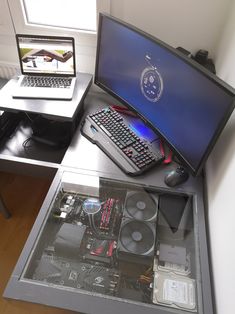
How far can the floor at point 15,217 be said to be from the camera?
61.6 inches

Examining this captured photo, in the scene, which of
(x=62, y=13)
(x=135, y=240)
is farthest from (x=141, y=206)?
(x=62, y=13)

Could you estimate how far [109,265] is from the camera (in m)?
1.04

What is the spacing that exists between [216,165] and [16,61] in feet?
4.37

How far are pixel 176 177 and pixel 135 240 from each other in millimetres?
309

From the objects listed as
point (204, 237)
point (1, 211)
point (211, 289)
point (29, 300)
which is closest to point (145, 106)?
point (204, 237)

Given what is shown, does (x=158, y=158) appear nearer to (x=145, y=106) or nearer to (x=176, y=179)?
(x=176, y=179)

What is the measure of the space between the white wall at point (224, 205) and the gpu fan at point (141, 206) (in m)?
0.23

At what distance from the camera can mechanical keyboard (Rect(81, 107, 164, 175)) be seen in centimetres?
123

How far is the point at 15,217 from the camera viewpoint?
5.90 ft

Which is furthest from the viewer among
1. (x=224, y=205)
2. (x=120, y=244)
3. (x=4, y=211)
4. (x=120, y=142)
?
(x=4, y=211)

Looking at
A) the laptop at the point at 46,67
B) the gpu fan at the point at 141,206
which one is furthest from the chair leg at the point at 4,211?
the gpu fan at the point at 141,206

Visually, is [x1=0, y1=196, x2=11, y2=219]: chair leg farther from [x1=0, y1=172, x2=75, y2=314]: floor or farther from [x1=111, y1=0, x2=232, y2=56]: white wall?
[x1=111, y1=0, x2=232, y2=56]: white wall

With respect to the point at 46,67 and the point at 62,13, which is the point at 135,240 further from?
the point at 62,13

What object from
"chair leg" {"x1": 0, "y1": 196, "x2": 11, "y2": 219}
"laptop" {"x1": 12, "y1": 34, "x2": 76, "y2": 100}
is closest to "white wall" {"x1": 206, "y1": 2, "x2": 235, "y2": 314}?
"laptop" {"x1": 12, "y1": 34, "x2": 76, "y2": 100}
